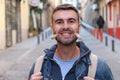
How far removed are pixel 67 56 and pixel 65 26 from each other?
8.0 inches

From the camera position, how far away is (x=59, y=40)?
2.81 metres

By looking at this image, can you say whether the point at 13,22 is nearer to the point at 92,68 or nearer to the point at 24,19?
the point at 24,19

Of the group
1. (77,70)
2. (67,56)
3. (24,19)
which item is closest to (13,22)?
(24,19)

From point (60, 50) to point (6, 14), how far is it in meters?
20.7

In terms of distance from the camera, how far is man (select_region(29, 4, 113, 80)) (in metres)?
2.77

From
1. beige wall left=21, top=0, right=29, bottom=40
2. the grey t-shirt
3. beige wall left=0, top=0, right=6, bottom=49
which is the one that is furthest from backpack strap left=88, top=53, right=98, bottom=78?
beige wall left=21, top=0, right=29, bottom=40

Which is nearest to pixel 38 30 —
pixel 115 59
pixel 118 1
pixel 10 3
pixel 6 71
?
pixel 118 1

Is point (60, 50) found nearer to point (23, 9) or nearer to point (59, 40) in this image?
point (59, 40)

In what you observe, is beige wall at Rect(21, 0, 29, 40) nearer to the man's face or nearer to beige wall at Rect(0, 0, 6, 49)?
beige wall at Rect(0, 0, 6, 49)

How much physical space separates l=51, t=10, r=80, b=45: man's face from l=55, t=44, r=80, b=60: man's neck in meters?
0.05

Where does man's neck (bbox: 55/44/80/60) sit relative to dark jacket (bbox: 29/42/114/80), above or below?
above

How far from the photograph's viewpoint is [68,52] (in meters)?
2.84

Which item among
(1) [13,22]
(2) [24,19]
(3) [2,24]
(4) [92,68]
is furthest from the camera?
(2) [24,19]

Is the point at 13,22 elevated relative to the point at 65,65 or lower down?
lower down
